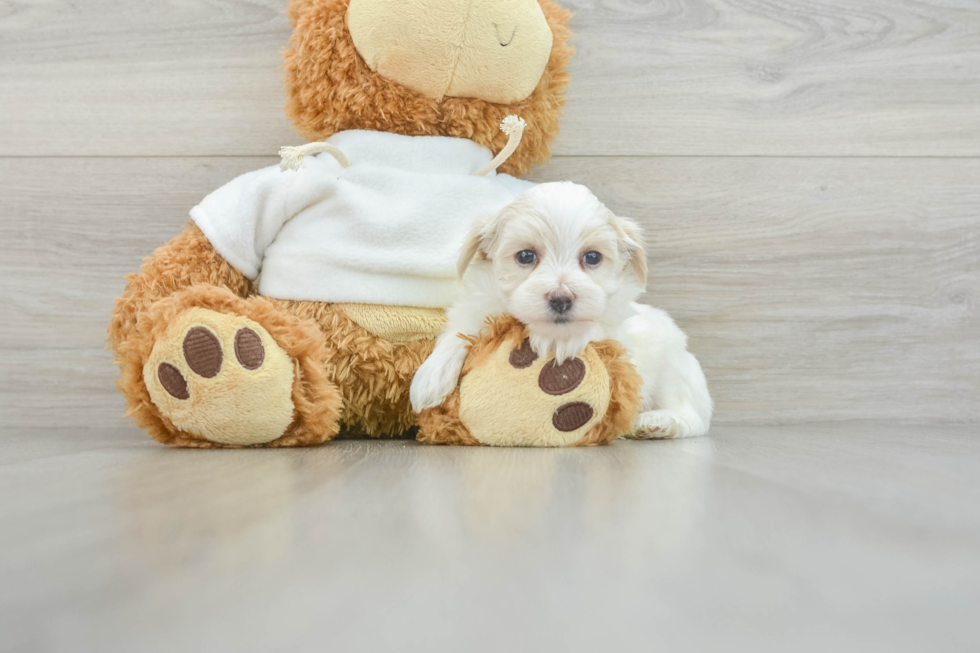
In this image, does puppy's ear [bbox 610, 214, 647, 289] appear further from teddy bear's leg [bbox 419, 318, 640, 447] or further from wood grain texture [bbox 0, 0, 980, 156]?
wood grain texture [bbox 0, 0, 980, 156]

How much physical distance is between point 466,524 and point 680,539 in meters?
0.13

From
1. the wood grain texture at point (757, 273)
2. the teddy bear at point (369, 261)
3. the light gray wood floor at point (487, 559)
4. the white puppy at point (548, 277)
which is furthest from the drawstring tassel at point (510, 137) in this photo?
the light gray wood floor at point (487, 559)

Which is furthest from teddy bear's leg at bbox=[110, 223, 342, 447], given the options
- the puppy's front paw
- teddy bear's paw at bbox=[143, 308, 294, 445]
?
the puppy's front paw

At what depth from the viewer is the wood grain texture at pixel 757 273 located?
3.99 ft

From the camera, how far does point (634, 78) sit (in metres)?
1.23

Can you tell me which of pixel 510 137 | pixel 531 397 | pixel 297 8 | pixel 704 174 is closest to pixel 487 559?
pixel 531 397

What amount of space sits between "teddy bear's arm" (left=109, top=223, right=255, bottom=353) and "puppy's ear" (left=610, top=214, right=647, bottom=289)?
0.53 metres

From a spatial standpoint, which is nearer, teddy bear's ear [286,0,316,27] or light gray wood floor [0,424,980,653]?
light gray wood floor [0,424,980,653]

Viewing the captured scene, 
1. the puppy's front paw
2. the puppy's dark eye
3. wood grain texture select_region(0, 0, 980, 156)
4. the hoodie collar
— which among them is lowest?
the puppy's front paw

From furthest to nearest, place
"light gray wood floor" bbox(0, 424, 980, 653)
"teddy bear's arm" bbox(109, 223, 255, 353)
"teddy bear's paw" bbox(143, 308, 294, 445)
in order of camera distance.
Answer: "teddy bear's arm" bbox(109, 223, 255, 353)
"teddy bear's paw" bbox(143, 308, 294, 445)
"light gray wood floor" bbox(0, 424, 980, 653)

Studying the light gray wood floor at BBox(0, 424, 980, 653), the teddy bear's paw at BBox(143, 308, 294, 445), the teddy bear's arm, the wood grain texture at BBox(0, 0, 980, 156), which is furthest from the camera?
the wood grain texture at BBox(0, 0, 980, 156)

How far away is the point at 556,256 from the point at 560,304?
73 mm

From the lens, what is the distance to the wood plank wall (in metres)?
1.21

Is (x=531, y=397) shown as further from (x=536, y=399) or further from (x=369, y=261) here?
(x=369, y=261)
